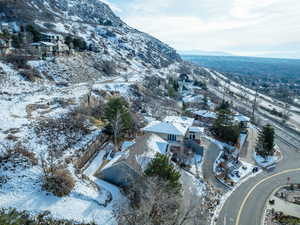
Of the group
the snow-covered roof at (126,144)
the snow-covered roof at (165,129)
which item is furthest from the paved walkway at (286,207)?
the snow-covered roof at (126,144)

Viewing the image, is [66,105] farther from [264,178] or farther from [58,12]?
[58,12]

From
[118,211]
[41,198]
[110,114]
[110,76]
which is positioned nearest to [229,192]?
[118,211]

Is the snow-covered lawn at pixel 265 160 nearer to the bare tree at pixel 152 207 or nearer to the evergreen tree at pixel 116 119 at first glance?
the bare tree at pixel 152 207

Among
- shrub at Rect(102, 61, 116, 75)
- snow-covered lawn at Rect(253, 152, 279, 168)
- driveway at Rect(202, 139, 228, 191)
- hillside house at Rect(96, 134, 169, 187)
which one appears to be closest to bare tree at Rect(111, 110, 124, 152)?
hillside house at Rect(96, 134, 169, 187)

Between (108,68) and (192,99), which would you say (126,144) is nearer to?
(108,68)

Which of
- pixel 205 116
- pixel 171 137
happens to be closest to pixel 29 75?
pixel 171 137
